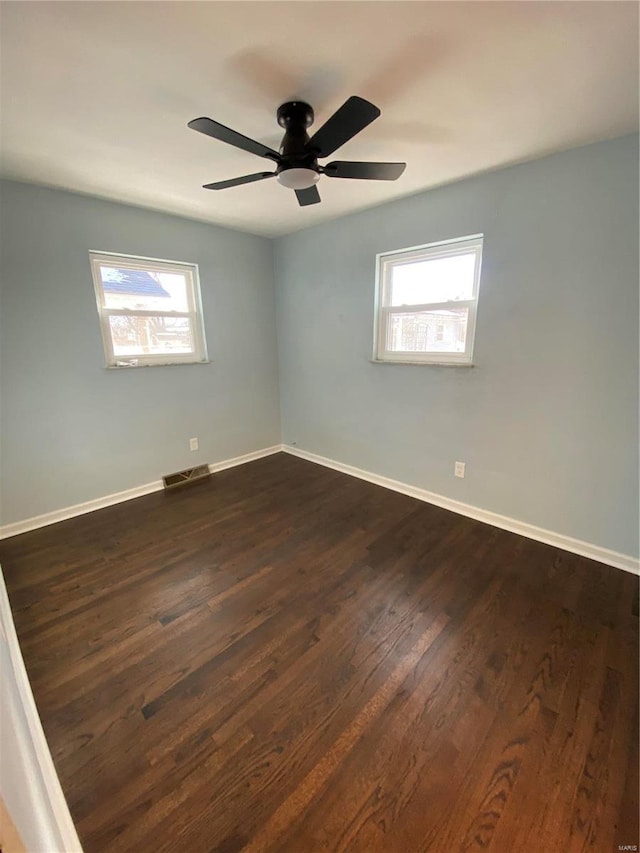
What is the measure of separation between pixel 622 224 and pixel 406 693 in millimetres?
2608

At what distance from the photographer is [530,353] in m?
2.27

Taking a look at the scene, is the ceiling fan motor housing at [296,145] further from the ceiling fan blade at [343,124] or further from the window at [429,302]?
the window at [429,302]

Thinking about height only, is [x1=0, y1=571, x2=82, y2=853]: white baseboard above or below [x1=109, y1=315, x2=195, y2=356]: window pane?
below

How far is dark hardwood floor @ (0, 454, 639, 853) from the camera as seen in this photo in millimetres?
1031

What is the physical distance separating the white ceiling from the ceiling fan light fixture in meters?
0.30

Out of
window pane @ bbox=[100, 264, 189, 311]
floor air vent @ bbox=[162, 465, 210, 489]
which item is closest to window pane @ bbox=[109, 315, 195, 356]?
window pane @ bbox=[100, 264, 189, 311]

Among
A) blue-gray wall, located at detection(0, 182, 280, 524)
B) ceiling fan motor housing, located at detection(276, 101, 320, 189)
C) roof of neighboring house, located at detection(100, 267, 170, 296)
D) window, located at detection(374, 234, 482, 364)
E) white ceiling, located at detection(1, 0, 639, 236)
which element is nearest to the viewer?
white ceiling, located at detection(1, 0, 639, 236)

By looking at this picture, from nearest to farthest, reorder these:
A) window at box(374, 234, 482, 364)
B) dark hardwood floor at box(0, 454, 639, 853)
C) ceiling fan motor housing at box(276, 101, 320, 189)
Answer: dark hardwood floor at box(0, 454, 639, 853)
ceiling fan motor housing at box(276, 101, 320, 189)
window at box(374, 234, 482, 364)

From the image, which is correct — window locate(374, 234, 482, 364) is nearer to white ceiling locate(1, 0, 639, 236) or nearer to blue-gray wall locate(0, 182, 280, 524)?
white ceiling locate(1, 0, 639, 236)

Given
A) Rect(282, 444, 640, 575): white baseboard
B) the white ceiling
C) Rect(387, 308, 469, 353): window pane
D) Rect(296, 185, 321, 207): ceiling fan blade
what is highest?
the white ceiling

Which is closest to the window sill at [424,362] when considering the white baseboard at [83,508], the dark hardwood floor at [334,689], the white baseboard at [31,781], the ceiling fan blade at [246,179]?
the dark hardwood floor at [334,689]

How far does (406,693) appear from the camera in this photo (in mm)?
1388

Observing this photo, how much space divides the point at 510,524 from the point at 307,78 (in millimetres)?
2871

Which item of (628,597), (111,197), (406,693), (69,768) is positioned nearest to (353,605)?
(406,693)
